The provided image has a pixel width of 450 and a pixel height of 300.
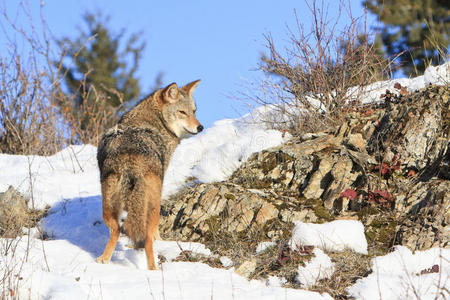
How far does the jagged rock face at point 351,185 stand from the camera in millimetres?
5707

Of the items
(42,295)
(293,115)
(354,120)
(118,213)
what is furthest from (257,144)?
(42,295)

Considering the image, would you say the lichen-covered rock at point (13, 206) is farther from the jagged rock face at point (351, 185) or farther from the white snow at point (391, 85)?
the white snow at point (391, 85)

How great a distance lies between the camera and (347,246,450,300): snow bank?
4.05 m

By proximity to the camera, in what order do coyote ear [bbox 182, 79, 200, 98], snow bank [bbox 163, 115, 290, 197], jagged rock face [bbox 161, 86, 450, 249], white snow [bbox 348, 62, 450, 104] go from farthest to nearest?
white snow [bbox 348, 62, 450, 104] < snow bank [bbox 163, 115, 290, 197] < coyote ear [bbox 182, 79, 200, 98] < jagged rock face [bbox 161, 86, 450, 249]

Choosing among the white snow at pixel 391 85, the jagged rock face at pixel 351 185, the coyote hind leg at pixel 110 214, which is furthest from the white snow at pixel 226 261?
the white snow at pixel 391 85

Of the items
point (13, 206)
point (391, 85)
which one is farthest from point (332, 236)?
point (13, 206)

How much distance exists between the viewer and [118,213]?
5141 millimetres

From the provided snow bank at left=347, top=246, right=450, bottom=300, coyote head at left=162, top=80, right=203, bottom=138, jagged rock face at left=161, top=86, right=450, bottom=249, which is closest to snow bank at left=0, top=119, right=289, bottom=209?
jagged rock face at left=161, top=86, right=450, bottom=249

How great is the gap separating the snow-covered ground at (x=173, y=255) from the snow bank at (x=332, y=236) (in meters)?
0.01

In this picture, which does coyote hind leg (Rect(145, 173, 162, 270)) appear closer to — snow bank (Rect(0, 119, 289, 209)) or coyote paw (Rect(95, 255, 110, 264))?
coyote paw (Rect(95, 255, 110, 264))

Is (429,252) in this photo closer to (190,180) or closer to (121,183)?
(121,183)

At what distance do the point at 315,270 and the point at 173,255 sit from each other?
1.64 m

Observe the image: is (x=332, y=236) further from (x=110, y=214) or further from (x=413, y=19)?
(x=413, y=19)

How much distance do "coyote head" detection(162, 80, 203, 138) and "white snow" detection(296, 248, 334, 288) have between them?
9.44 feet
